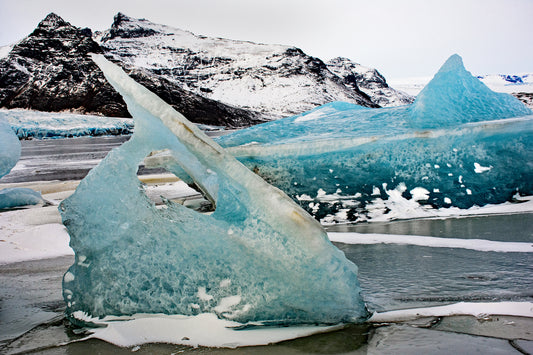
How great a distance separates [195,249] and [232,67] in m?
110

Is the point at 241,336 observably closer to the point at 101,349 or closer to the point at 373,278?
the point at 101,349

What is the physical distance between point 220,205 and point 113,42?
417 feet

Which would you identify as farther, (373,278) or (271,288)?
(373,278)

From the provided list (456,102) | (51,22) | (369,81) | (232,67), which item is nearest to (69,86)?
(51,22)

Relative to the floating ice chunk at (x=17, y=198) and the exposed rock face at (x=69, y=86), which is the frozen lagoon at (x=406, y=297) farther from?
the exposed rock face at (x=69, y=86)

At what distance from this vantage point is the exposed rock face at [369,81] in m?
133

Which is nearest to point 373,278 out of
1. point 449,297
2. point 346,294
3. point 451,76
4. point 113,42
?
point 449,297

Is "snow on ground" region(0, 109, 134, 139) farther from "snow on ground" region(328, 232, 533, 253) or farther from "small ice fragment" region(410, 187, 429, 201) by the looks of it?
"snow on ground" region(328, 232, 533, 253)

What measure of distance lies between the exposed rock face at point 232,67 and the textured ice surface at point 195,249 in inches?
3247

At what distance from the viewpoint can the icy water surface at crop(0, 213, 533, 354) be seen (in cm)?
110

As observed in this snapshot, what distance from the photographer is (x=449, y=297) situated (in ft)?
4.60

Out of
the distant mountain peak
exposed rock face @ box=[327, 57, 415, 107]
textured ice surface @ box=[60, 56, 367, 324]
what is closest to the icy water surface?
textured ice surface @ box=[60, 56, 367, 324]

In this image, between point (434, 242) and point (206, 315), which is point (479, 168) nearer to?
point (434, 242)

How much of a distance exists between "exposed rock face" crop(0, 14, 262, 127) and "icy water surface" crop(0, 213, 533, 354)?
218ft
